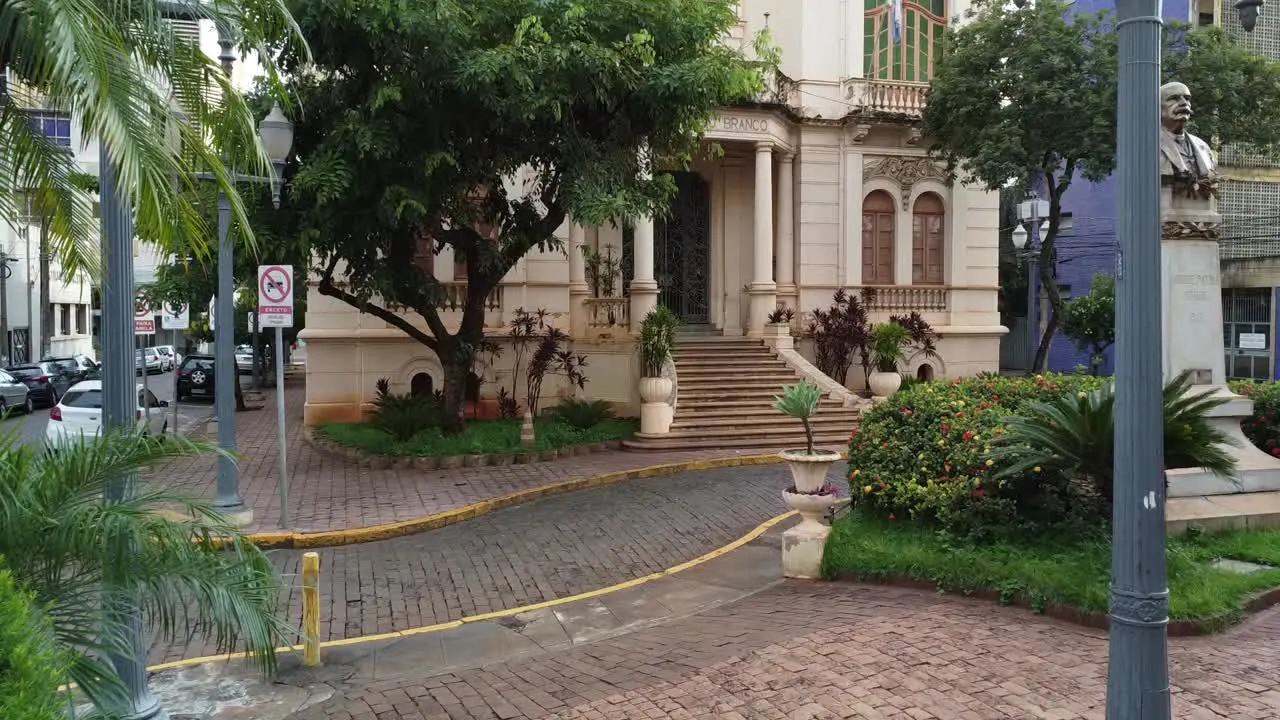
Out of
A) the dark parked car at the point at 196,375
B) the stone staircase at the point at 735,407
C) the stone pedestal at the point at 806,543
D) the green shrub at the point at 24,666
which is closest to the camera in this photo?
the green shrub at the point at 24,666

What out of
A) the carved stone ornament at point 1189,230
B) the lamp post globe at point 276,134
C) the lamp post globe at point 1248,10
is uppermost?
the lamp post globe at point 1248,10

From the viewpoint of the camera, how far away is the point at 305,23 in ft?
39.6

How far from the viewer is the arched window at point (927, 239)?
22.2 meters

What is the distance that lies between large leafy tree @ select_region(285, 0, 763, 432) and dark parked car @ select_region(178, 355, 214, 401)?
18.6 meters

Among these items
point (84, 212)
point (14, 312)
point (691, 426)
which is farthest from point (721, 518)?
point (14, 312)

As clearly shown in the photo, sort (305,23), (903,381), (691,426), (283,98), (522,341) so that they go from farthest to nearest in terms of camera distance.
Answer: (903,381), (522,341), (691,426), (305,23), (283,98)

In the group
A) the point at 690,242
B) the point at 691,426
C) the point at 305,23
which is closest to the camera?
the point at 305,23

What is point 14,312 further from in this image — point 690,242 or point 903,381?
point 903,381

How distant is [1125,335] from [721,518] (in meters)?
7.23

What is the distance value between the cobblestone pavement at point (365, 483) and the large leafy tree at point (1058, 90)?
9305 millimetres

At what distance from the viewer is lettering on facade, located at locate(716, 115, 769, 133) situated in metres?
19.2

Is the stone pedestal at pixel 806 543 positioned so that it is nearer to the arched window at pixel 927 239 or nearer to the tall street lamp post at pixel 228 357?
the tall street lamp post at pixel 228 357

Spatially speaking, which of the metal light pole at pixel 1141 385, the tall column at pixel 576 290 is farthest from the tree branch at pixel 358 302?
the metal light pole at pixel 1141 385

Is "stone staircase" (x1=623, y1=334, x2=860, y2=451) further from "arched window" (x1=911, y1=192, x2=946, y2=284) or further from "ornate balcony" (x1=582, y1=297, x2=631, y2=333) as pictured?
"arched window" (x1=911, y1=192, x2=946, y2=284)
